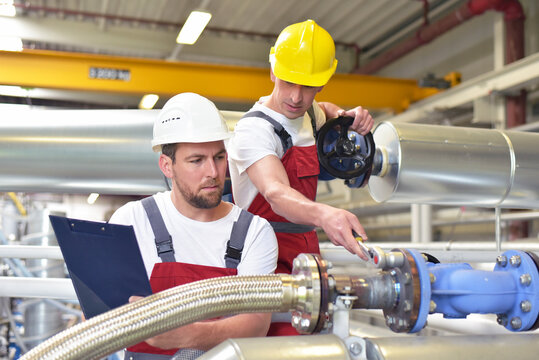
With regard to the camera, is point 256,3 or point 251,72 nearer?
point 251,72

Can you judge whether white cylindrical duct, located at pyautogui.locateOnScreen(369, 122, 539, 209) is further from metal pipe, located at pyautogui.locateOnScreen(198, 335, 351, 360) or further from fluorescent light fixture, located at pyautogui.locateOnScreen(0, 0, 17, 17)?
fluorescent light fixture, located at pyautogui.locateOnScreen(0, 0, 17, 17)

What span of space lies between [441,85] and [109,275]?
4.64 meters

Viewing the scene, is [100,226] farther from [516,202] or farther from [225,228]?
[516,202]

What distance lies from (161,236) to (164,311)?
70 centimetres

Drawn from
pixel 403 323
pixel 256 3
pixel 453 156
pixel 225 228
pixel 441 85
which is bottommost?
pixel 403 323

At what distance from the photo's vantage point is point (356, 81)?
18.1 feet

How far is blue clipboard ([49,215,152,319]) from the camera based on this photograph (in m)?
0.96

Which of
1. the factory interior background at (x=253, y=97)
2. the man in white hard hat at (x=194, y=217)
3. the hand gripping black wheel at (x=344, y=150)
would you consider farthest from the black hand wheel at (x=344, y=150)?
the man in white hard hat at (x=194, y=217)

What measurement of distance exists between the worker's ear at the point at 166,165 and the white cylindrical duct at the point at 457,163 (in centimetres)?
60

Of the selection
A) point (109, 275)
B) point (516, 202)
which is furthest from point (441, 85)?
point (109, 275)

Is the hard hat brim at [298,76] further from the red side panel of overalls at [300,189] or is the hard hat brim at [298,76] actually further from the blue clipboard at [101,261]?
the blue clipboard at [101,261]

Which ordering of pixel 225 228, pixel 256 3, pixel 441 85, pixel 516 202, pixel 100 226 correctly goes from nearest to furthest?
pixel 100 226 → pixel 225 228 → pixel 516 202 → pixel 441 85 → pixel 256 3

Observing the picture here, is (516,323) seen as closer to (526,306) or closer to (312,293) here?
(526,306)

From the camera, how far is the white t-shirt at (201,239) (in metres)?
1.42
